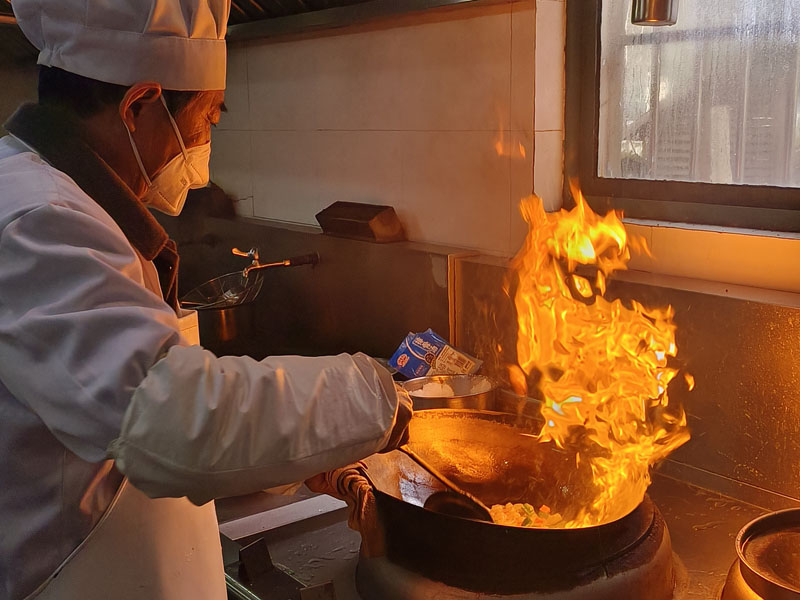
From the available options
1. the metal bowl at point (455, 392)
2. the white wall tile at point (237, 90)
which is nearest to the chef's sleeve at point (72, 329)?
the metal bowl at point (455, 392)

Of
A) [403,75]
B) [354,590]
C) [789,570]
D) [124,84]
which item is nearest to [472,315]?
[403,75]

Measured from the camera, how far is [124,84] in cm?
90

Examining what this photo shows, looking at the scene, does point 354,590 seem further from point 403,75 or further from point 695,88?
point 403,75

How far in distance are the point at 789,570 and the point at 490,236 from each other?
3.30 feet

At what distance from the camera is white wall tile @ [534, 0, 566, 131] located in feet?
5.35

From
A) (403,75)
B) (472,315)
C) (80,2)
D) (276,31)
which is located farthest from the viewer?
(276,31)

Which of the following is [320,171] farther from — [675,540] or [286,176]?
[675,540]

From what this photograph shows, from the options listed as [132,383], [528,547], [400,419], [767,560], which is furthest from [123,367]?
[767,560]

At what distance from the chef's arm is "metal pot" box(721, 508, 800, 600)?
49cm

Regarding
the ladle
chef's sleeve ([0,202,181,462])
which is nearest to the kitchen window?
the ladle

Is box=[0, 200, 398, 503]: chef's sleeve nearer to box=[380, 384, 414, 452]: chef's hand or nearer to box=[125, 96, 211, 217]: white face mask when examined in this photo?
box=[380, 384, 414, 452]: chef's hand

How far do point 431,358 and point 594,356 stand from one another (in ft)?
1.29

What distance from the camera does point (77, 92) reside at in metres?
0.91

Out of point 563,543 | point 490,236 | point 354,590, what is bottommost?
point 354,590
